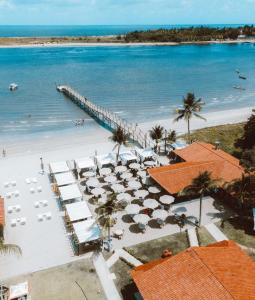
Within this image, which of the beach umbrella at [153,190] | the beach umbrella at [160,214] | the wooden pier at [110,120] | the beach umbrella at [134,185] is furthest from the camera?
the wooden pier at [110,120]

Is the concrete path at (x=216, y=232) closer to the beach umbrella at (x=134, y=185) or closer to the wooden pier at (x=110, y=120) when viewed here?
the beach umbrella at (x=134, y=185)

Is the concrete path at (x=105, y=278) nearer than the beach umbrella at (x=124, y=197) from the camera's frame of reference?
Yes

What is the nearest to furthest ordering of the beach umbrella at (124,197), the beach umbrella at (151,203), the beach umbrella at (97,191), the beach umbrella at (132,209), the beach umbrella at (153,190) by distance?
the beach umbrella at (132,209) < the beach umbrella at (151,203) < the beach umbrella at (124,197) < the beach umbrella at (153,190) < the beach umbrella at (97,191)

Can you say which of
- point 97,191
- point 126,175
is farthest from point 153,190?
point 97,191

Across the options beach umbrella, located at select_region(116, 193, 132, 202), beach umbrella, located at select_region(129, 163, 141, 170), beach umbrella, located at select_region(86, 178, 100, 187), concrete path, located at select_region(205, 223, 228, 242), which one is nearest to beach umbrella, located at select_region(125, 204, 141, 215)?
beach umbrella, located at select_region(116, 193, 132, 202)

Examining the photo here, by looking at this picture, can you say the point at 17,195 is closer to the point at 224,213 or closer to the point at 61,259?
the point at 61,259

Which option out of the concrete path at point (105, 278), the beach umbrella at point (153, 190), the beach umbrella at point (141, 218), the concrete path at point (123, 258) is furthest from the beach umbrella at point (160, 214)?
the concrete path at point (105, 278)
